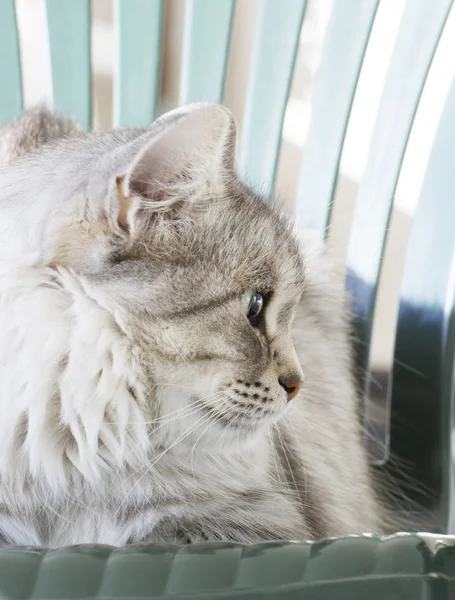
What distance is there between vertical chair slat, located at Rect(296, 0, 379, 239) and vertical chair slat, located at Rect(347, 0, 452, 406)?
0.25 ft

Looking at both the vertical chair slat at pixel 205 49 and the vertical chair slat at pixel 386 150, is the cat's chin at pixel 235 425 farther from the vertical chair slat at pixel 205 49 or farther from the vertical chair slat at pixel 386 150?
the vertical chair slat at pixel 205 49

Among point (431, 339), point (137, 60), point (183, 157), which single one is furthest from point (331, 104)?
point (183, 157)

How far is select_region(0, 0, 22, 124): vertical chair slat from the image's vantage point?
1480 mm

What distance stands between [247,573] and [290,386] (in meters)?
0.40

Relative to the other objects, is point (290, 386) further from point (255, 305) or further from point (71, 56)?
point (71, 56)

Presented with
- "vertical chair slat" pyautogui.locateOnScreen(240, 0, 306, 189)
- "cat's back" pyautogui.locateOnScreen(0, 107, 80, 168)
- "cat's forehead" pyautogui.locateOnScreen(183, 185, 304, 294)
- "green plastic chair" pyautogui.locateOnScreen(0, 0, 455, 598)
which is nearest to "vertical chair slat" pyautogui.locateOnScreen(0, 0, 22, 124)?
"green plastic chair" pyautogui.locateOnScreen(0, 0, 455, 598)

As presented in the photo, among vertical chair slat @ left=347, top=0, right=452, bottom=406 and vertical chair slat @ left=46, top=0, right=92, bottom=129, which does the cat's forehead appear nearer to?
vertical chair slat @ left=347, top=0, right=452, bottom=406

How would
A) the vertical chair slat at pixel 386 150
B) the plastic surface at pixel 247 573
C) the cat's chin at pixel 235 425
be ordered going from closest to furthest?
the plastic surface at pixel 247 573
the cat's chin at pixel 235 425
the vertical chair slat at pixel 386 150

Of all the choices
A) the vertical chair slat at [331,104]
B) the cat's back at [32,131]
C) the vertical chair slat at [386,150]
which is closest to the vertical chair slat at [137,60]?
the cat's back at [32,131]

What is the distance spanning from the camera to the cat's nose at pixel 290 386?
93 cm

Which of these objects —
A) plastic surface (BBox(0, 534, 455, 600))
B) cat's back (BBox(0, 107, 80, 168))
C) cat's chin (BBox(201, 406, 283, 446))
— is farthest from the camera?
cat's back (BBox(0, 107, 80, 168))

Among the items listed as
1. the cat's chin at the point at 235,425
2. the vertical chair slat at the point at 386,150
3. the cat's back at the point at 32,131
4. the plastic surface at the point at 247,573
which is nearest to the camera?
the plastic surface at the point at 247,573

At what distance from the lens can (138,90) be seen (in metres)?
1.55

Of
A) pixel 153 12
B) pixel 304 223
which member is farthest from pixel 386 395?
pixel 153 12
